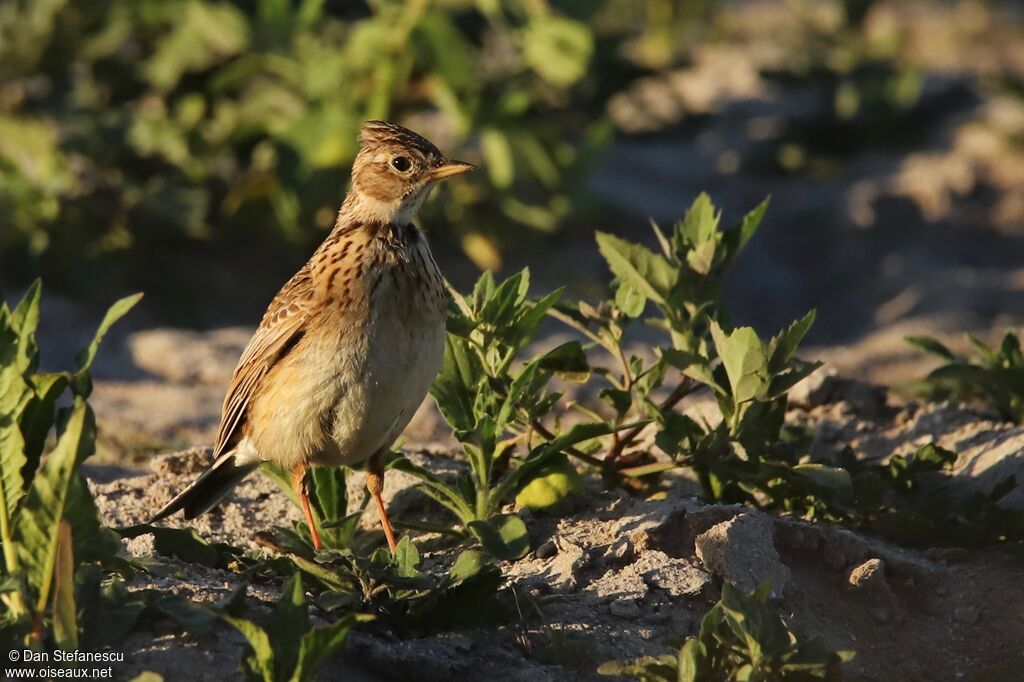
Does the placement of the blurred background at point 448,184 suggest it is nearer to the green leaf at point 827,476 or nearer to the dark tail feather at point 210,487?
the dark tail feather at point 210,487

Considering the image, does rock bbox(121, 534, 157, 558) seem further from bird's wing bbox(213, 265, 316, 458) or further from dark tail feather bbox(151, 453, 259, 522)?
bird's wing bbox(213, 265, 316, 458)

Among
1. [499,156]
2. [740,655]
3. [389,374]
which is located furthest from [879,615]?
[499,156]

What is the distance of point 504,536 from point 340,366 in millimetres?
823

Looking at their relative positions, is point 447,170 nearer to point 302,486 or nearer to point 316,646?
point 302,486

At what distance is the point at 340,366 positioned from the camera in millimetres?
5285

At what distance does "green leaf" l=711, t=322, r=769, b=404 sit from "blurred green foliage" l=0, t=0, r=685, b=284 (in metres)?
4.47

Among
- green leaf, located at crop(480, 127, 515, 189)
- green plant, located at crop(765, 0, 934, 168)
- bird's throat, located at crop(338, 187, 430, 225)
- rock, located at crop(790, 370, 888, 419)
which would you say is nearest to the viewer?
bird's throat, located at crop(338, 187, 430, 225)

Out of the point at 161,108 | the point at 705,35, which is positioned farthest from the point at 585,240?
the point at 705,35

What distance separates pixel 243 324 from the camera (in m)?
9.42

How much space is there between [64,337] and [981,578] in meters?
5.40

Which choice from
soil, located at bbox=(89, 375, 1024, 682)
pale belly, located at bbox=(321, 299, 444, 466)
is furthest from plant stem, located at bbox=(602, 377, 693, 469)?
pale belly, located at bbox=(321, 299, 444, 466)

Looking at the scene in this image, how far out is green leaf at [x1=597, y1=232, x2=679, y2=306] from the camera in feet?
17.9

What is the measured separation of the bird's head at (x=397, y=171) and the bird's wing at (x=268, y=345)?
1.53 ft

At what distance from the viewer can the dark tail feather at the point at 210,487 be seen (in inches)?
219
